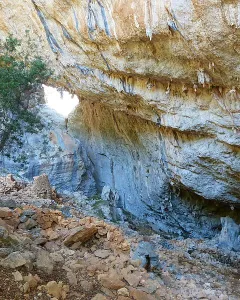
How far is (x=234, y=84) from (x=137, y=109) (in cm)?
524

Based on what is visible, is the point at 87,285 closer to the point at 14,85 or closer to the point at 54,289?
the point at 54,289

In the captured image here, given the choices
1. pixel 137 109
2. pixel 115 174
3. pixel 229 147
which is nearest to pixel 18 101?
pixel 137 109

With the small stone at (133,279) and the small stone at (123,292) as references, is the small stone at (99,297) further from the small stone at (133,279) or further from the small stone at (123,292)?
the small stone at (133,279)

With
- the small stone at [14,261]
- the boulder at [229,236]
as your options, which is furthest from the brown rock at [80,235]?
the boulder at [229,236]

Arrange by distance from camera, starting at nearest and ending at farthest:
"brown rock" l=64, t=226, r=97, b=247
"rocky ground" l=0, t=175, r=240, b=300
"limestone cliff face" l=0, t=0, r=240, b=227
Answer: "rocky ground" l=0, t=175, r=240, b=300, "brown rock" l=64, t=226, r=97, b=247, "limestone cliff face" l=0, t=0, r=240, b=227

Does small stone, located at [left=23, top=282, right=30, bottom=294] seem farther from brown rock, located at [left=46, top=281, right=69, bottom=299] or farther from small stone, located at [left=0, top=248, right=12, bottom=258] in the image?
small stone, located at [left=0, top=248, right=12, bottom=258]

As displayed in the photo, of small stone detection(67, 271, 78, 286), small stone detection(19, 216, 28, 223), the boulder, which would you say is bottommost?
the boulder

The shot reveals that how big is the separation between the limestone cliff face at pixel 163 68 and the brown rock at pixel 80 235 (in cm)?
530

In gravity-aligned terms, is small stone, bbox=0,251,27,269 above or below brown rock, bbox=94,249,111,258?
above

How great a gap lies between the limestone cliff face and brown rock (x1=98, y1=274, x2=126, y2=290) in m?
5.85

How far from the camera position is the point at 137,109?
1401 centimetres

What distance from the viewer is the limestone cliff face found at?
8250 millimetres

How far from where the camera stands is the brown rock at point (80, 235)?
615 cm

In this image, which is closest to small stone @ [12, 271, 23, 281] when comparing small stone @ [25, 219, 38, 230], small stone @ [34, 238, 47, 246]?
small stone @ [34, 238, 47, 246]
